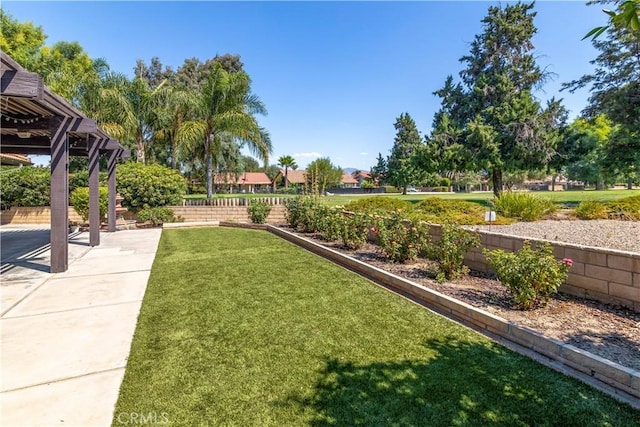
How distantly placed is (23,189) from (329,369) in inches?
601

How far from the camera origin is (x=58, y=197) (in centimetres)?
570

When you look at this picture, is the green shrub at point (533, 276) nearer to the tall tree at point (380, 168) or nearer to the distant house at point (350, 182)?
the tall tree at point (380, 168)

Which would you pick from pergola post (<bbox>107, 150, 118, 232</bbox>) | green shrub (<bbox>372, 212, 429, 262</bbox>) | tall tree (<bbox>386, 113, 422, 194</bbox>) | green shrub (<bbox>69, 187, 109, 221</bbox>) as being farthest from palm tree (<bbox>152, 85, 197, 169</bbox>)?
tall tree (<bbox>386, 113, 422, 194</bbox>)

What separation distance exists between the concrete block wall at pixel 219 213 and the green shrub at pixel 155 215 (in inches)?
18.9

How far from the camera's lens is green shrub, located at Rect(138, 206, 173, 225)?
40.1 feet

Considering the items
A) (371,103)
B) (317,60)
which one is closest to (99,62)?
(317,60)

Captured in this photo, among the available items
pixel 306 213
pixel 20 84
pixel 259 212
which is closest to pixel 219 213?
pixel 259 212

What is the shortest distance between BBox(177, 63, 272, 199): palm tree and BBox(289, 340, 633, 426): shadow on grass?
47.7 feet

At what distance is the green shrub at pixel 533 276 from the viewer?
3.52 m

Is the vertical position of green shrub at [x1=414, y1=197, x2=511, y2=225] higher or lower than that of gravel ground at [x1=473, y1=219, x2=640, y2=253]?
higher

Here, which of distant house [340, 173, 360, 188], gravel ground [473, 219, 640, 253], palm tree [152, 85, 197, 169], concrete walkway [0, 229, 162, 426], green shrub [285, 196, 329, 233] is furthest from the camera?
distant house [340, 173, 360, 188]

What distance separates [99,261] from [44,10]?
889 cm

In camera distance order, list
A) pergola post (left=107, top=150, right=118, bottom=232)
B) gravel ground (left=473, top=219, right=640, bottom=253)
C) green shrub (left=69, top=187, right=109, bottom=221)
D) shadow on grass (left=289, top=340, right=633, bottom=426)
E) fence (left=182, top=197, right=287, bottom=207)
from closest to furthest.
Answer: shadow on grass (left=289, top=340, right=633, bottom=426) < gravel ground (left=473, top=219, right=640, bottom=253) < pergola post (left=107, top=150, right=118, bottom=232) < green shrub (left=69, top=187, right=109, bottom=221) < fence (left=182, top=197, right=287, bottom=207)

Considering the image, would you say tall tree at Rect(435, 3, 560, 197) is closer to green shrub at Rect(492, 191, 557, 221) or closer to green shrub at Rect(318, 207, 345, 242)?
green shrub at Rect(492, 191, 557, 221)
